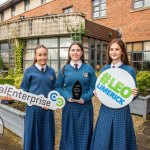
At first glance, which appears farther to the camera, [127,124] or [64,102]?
[64,102]

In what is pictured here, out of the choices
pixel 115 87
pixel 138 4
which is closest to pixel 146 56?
pixel 138 4

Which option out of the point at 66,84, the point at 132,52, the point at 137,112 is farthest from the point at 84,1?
the point at 66,84

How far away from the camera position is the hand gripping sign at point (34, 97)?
390 cm

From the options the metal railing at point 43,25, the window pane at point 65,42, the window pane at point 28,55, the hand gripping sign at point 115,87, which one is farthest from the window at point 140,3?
the hand gripping sign at point 115,87

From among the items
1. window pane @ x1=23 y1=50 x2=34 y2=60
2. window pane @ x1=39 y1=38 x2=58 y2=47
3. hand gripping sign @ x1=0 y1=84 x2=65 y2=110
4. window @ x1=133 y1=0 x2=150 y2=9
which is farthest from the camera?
window @ x1=133 y1=0 x2=150 y2=9

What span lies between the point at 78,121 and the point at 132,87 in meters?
1.06

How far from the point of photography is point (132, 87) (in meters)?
3.71

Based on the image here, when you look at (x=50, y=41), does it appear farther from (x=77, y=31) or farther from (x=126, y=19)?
(x=126, y=19)

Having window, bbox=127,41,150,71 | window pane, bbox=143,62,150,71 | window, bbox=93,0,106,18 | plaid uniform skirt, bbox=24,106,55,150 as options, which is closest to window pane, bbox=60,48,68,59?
window, bbox=127,41,150,71

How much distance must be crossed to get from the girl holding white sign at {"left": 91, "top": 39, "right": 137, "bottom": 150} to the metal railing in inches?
400

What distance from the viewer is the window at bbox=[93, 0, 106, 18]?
66.1 feet

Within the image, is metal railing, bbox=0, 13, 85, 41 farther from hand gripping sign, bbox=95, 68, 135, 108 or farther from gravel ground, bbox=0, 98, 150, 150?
hand gripping sign, bbox=95, 68, 135, 108

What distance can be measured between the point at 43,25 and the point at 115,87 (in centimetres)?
1167

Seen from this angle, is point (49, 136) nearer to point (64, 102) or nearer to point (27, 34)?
point (64, 102)
